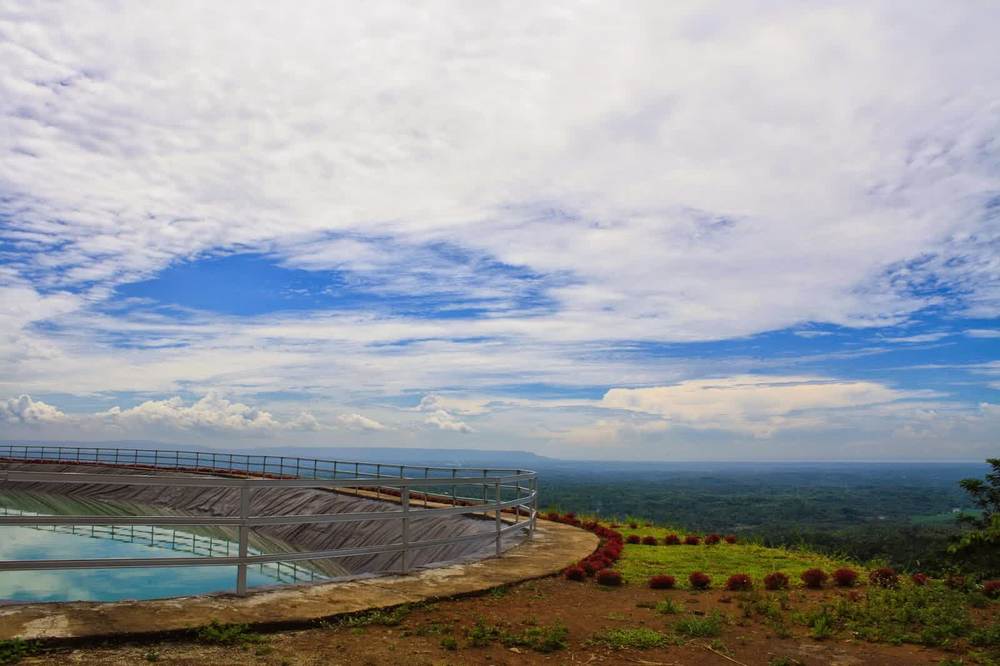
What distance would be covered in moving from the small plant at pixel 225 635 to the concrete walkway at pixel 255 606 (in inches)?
6.0

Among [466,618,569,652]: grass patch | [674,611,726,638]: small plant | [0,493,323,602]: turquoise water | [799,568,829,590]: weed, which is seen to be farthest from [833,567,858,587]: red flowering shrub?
[0,493,323,602]: turquoise water

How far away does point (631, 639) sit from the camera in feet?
27.7

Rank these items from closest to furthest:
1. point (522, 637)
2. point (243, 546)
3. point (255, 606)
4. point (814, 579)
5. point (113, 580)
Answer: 1. point (522, 637)
2. point (255, 606)
3. point (243, 546)
4. point (814, 579)
5. point (113, 580)

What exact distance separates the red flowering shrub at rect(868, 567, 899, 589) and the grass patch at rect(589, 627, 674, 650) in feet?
16.6

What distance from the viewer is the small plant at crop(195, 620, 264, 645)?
755cm

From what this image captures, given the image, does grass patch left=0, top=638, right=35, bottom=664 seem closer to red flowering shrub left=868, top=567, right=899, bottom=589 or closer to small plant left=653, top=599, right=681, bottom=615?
small plant left=653, top=599, right=681, bottom=615

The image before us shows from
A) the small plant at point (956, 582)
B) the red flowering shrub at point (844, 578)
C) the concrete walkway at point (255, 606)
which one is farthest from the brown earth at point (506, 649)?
the red flowering shrub at point (844, 578)

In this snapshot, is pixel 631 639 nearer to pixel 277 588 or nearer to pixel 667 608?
pixel 667 608

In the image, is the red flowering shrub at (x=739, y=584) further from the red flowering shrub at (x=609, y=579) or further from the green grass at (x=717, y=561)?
the red flowering shrub at (x=609, y=579)

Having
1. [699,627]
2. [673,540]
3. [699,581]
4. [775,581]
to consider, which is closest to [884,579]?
[775,581]

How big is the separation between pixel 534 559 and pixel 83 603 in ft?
26.1

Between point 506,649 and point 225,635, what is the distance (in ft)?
10.0

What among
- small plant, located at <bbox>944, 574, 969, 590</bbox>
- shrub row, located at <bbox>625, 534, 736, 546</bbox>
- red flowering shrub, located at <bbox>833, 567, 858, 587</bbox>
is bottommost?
shrub row, located at <bbox>625, 534, 736, 546</bbox>

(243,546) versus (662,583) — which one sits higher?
(243,546)
